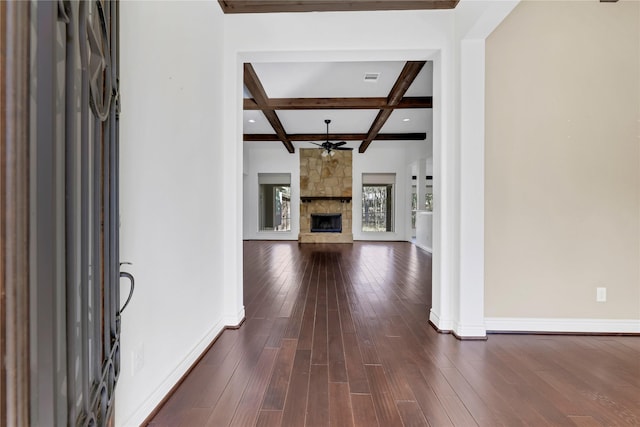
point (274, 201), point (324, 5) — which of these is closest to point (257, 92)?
point (324, 5)

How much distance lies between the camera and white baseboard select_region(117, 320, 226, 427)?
132 centimetres

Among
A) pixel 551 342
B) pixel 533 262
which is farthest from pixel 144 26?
pixel 551 342

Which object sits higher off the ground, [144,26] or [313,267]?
[144,26]

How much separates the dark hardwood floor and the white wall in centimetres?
25

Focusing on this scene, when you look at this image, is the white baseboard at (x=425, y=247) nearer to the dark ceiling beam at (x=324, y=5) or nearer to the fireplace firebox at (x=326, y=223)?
the fireplace firebox at (x=326, y=223)

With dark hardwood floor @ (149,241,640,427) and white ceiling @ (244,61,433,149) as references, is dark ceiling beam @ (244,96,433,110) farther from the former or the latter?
dark hardwood floor @ (149,241,640,427)

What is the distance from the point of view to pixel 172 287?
162cm

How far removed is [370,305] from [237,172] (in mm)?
1914

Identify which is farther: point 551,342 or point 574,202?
point 574,202

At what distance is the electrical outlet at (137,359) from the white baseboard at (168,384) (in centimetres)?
18

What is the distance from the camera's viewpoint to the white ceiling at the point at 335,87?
386cm

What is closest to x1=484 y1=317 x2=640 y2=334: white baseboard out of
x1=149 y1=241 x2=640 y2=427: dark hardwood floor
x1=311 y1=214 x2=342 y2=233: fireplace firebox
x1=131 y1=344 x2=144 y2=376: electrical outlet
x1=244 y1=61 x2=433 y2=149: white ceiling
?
x1=149 y1=241 x2=640 y2=427: dark hardwood floor

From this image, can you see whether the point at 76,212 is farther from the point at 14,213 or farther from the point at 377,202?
the point at 377,202

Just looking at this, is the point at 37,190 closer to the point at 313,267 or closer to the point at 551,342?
the point at 551,342
